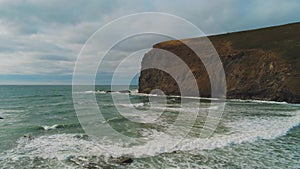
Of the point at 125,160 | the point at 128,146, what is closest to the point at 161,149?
the point at 128,146

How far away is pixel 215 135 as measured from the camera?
→ 15.6 metres

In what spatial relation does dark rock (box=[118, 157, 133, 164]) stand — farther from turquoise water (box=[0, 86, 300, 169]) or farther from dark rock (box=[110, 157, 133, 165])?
turquoise water (box=[0, 86, 300, 169])

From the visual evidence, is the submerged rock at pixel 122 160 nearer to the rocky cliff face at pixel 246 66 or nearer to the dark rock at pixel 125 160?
the dark rock at pixel 125 160

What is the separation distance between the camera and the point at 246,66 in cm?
4975

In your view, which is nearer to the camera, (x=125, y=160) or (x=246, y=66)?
(x=125, y=160)

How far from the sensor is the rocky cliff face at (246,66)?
42.4 meters

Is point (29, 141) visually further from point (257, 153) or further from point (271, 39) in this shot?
point (271, 39)

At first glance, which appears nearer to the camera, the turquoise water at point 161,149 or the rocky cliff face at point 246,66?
the turquoise water at point 161,149

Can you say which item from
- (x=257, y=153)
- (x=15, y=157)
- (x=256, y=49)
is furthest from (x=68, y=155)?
(x=256, y=49)

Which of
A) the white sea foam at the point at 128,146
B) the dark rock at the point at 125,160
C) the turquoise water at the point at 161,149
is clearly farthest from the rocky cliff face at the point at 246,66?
the dark rock at the point at 125,160

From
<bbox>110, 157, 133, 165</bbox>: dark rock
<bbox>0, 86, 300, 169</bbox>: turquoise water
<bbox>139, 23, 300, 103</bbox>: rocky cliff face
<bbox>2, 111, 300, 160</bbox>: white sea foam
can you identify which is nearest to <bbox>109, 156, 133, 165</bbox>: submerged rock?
<bbox>110, 157, 133, 165</bbox>: dark rock

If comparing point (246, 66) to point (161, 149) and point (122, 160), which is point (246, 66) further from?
point (122, 160)

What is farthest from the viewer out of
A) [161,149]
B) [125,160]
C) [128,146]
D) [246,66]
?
[246,66]

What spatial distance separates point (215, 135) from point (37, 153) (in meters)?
10.3
